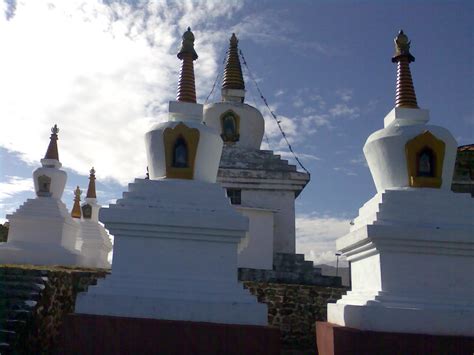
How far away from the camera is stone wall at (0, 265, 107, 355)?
703 centimetres

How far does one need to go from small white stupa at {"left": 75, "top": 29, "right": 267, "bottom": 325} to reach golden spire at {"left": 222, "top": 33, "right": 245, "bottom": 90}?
33.3 ft

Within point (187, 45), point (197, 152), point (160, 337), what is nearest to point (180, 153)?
point (197, 152)

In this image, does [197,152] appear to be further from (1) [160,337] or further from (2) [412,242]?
(2) [412,242]

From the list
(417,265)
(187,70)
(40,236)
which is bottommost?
(417,265)

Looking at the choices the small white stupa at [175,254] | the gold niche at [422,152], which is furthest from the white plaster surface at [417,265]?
the small white stupa at [175,254]

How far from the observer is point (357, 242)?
662 centimetres

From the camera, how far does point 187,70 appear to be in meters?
8.02

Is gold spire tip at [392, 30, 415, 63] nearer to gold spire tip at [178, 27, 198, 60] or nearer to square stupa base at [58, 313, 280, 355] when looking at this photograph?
gold spire tip at [178, 27, 198, 60]

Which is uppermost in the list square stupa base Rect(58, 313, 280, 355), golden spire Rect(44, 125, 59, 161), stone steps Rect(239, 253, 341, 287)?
golden spire Rect(44, 125, 59, 161)

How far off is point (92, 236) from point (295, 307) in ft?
34.4

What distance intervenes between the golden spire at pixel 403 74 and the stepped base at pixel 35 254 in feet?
32.5

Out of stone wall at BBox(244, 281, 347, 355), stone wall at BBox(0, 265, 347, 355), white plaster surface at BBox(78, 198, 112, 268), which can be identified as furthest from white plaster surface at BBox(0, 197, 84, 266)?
stone wall at BBox(244, 281, 347, 355)

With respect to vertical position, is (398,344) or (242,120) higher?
(242,120)

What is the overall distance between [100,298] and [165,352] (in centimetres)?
117
